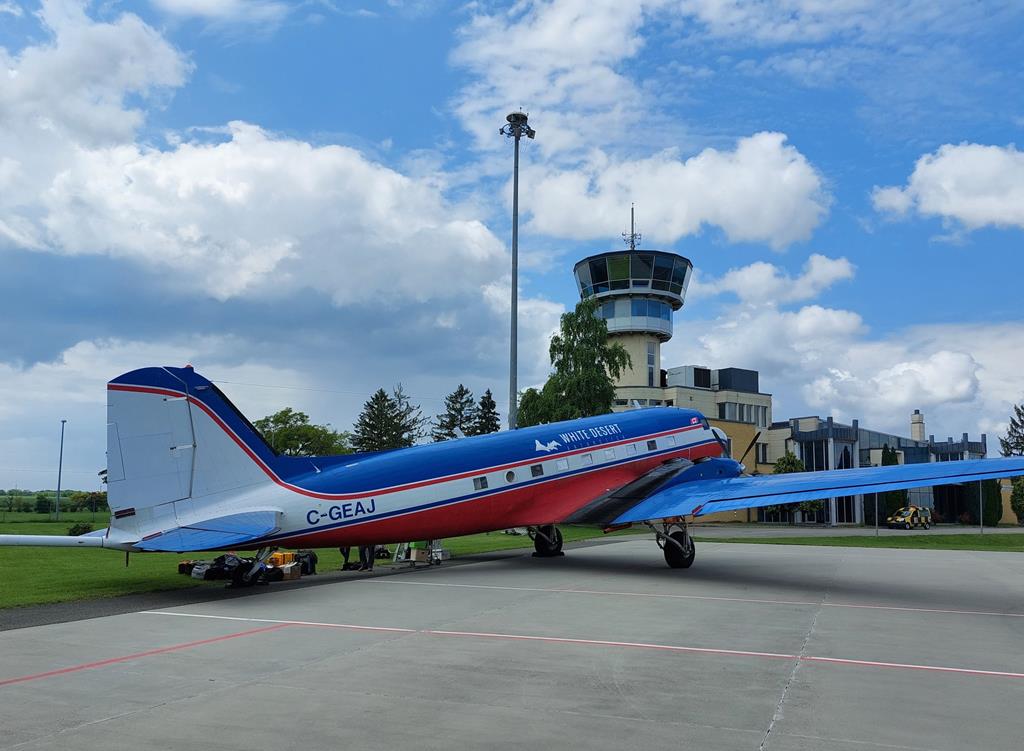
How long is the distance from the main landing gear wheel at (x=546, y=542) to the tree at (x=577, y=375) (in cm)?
2442

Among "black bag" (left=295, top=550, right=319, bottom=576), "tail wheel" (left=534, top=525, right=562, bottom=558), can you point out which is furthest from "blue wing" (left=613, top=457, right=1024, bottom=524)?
"black bag" (left=295, top=550, right=319, bottom=576)

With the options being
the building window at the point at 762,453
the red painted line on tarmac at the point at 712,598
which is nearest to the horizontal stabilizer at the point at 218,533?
the red painted line on tarmac at the point at 712,598

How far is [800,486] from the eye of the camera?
18.5m

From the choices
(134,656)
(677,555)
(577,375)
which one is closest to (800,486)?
(677,555)

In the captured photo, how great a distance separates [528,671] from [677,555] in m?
12.0

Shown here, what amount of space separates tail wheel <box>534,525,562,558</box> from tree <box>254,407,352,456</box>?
58905mm

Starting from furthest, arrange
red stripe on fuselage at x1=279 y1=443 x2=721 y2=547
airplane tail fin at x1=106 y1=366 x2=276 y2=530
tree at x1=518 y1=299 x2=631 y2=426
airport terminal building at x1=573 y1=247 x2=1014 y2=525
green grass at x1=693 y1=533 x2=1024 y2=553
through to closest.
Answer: airport terminal building at x1=573 y1=247 x2=1014 y2=525
tree at x1=518 y1=299 x2=631 y2=426
green grass at x1=693 y1=533 x2=1024 y2=553
red stripe on fuselage at x1=279 y1=443 x2=721 y2=547
airplane tail fin at x1=106 y1=366 x2=276 y2=530

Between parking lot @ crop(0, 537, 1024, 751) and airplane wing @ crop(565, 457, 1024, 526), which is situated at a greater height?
airplane wing @ crop(565, 457, 1024, 526)

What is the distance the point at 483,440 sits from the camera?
1998cm

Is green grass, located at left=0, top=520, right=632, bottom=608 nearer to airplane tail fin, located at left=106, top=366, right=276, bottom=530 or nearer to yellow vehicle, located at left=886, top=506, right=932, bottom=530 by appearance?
airplane tail fin, located at left=106, top=366, right=276, bottom=530

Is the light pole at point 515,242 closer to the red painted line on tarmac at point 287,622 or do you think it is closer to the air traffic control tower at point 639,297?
the red painted line on tarmac at point 287,622

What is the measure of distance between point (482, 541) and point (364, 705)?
26232 mm

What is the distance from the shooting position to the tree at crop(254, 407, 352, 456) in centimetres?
8062

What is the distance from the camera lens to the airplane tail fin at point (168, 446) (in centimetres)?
1494
